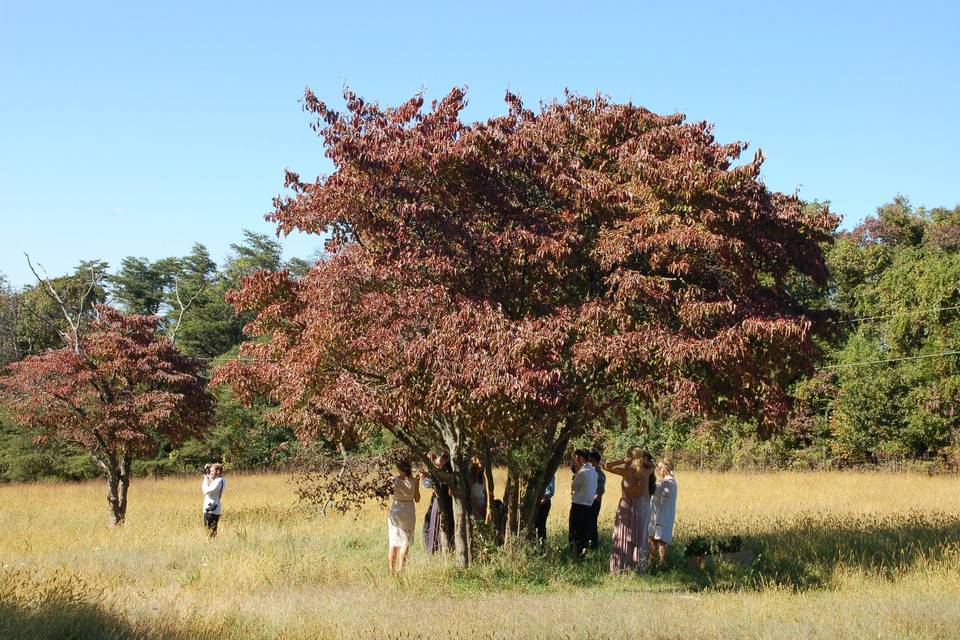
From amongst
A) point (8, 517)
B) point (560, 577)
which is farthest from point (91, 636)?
point (8, 517)

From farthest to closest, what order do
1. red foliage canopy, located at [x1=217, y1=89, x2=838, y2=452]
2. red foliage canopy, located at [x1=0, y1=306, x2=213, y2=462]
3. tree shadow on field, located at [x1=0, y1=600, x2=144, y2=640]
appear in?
red foliage canopy, located at [x1=0, y1=306, x2=213, y2=462]
red foliage canopy, located at [x1=217, y1=89, x2=838, y2=452]
tree shadow on field, located at [x1=0, y1=600, x2=144, y2=640]

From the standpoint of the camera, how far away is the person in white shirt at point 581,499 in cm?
1368

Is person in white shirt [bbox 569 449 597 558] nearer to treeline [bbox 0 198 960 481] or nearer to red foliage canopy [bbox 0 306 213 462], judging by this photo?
red foliage canopy [bbox 0 306 213 462]

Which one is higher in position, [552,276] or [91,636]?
[552,276]

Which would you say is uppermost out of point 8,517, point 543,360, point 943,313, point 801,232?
point 943,313

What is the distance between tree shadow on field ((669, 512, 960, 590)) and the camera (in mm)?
11609

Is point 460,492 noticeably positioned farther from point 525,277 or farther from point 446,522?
point 525,277

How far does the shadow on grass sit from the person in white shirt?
22cm

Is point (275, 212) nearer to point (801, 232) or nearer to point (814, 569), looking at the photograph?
point (801, 232)

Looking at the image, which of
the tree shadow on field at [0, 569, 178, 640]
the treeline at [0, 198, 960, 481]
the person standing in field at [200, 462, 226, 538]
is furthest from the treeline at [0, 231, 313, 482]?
the tree shadow on field at [0, 569, 178, 640]

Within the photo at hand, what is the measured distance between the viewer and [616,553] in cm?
1234

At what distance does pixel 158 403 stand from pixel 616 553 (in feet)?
36.1

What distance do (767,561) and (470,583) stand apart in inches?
186

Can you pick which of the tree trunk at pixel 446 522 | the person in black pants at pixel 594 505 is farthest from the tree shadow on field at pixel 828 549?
the tree trunk at pixel 446 522
